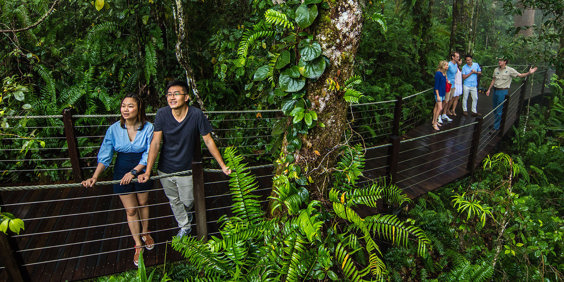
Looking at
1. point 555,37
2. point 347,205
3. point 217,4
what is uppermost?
point 217,4

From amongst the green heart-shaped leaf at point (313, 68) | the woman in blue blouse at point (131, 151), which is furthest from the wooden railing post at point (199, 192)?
the green heart-shaped leaf at point (313, 68)

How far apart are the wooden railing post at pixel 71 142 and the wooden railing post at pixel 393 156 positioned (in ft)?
14.8

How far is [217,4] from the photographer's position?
23.5ft

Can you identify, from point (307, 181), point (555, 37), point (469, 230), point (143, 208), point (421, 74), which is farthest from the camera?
point (421, 74)

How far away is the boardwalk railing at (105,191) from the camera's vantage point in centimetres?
340

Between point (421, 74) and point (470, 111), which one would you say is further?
point (421, 74)

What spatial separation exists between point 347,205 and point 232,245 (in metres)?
1.13

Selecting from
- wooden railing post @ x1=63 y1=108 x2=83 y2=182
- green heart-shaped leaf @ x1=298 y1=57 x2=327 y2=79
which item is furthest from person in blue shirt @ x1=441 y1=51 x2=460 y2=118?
wooden railing post @ x1=63 y1=108 x2=83 y2=182

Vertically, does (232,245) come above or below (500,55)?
below

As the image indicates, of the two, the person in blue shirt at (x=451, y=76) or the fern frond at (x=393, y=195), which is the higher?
the person in blue shirt at (x=451, y=76)

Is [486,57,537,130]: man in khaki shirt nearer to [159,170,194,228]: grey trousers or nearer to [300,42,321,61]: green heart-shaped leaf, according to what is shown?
[300,42,321,61]: green heart-shaped leaf

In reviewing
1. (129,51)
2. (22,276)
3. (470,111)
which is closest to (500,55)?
(470,111)

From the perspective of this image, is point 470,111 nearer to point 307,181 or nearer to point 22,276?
point 307,181

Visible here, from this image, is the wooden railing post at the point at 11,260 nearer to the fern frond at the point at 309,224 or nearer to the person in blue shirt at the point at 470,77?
the fern frond at the point at 309,224
